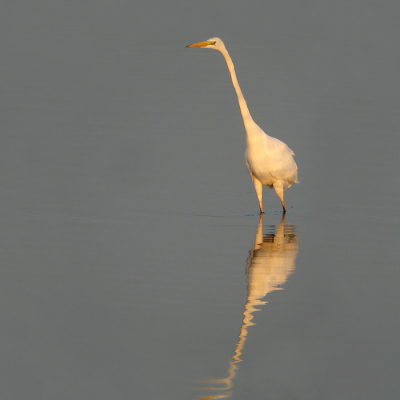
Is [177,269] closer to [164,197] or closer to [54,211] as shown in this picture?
[54,211]

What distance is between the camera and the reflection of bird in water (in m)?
6.61

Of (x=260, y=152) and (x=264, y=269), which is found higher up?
(x=260, y=152)

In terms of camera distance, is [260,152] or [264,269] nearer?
[264,269]

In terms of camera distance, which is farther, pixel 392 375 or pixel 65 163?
pixel 65 163

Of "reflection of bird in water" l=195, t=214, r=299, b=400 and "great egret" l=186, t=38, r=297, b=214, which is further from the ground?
"great egret" l=186, t=38, r=297, b=214

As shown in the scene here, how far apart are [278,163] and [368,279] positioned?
172 inches

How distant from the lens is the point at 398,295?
8.57m

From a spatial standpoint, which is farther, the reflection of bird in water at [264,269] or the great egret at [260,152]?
the great egret at [260,152]

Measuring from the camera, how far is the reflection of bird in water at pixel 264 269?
661 centimetres

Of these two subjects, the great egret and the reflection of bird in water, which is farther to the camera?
the great egret

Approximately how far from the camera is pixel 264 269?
9.56 meters

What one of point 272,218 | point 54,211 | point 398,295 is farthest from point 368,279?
point 54,211

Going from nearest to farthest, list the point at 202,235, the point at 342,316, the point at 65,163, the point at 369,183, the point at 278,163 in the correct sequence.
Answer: the point at 342,316 → the point at 202,235 → the point at 278,163 → the point at 369,183 → the point at 65,163

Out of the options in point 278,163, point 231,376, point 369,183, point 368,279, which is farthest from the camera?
point 369,183
